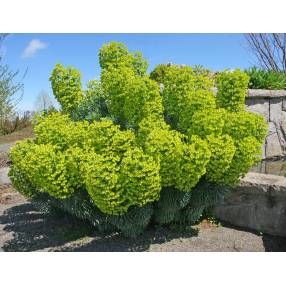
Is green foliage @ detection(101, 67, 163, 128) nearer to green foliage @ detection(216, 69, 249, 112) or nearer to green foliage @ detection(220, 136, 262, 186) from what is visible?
green foliage @ detection(216, 69, 249, 112)

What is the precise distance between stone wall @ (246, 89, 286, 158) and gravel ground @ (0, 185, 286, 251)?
4829mm

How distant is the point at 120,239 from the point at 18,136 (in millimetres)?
12033

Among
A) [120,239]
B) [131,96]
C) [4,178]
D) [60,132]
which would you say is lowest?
[120,239]

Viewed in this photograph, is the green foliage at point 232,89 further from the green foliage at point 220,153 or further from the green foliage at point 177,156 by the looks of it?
the green foliage at point 177,156

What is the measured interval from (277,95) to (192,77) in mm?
5075

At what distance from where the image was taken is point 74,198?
4.58 meters

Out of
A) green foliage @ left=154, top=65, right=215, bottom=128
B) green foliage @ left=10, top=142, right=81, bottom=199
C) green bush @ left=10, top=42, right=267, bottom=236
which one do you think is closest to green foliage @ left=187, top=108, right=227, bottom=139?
green bush @ left=10, top=42, right=267, bottom=236

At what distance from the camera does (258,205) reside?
198 inches

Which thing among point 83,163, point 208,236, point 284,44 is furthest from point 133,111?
point 284,44

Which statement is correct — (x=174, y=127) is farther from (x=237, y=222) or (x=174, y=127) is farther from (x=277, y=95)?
(x=277, y=95)

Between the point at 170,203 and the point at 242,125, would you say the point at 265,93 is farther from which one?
the point at 170,203

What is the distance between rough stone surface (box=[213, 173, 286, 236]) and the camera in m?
4.88

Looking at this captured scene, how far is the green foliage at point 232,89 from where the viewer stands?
5203 mm

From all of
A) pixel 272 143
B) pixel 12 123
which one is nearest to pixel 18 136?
pixel 12 123
